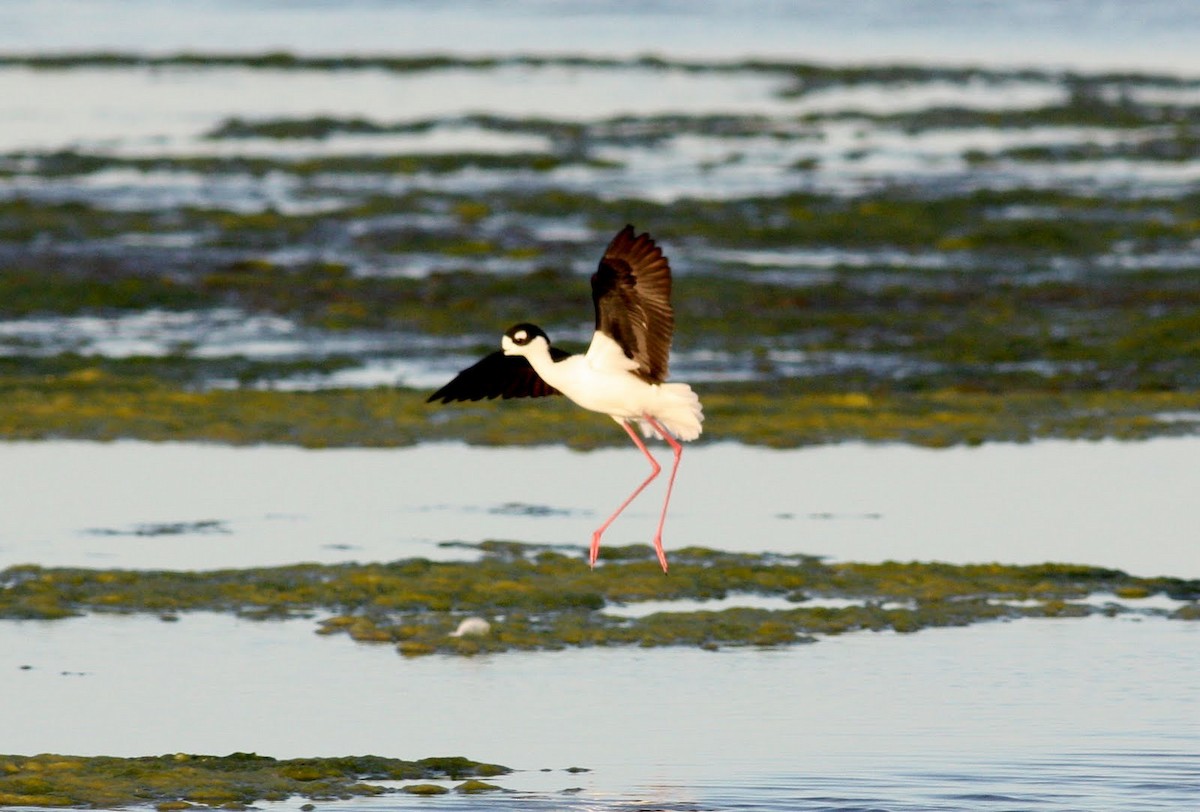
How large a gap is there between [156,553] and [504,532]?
5.41 feet

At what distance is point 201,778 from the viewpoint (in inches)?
291

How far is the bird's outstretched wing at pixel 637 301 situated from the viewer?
29.6ft

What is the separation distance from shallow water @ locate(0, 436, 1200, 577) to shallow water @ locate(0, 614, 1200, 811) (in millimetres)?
1506

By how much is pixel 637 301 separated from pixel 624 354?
0.35 m

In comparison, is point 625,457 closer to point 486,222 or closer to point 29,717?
point 29,717

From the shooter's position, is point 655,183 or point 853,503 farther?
point 655,183

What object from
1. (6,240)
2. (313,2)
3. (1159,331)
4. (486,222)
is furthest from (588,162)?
(313,2)

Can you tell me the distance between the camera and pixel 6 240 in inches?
883

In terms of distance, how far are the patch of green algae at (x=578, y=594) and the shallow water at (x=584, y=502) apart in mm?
377

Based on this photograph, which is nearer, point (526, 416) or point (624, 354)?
point (624, 354)

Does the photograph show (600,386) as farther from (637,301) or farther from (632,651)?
(632,651)

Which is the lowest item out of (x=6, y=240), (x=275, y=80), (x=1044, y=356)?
(x=1044, y=356)

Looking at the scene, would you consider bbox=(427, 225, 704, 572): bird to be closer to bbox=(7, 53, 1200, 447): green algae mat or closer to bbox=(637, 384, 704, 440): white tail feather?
bbox=(637, 384, 704, 440): white tail feather

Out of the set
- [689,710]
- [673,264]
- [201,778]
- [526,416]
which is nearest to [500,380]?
[689,710]
